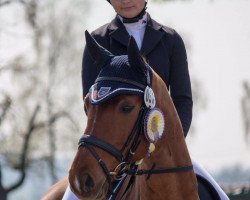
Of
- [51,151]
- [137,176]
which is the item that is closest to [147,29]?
[137,176]

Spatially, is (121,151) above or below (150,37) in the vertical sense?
below

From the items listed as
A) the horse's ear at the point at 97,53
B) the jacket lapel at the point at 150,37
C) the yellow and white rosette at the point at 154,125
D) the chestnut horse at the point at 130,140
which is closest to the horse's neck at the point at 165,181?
the chestnut horse at the point at 130,140

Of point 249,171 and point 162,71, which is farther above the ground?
point 162,71

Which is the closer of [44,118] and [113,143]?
[113,143]

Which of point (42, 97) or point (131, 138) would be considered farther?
point (42, 97)

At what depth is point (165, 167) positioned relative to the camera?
5898mm

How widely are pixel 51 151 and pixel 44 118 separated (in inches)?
97.7

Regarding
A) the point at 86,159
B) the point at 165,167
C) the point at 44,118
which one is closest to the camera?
the point at 86,159

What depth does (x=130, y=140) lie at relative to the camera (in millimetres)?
5504

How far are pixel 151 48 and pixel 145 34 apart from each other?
15 centimetres

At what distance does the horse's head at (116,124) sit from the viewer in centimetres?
530

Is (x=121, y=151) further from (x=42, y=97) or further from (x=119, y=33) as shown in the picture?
(x=42, y=97)

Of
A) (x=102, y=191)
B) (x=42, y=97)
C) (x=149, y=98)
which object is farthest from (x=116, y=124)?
(x=42, y=97)

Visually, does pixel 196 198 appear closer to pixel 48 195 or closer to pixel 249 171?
pixel 48 195
